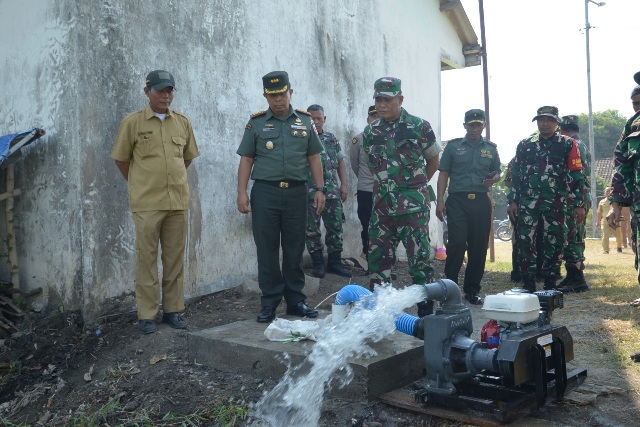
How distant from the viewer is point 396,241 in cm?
542

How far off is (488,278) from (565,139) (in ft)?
7.73

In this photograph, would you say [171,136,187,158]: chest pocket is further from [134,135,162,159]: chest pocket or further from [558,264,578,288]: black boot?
[558,264,578,288]: black boot

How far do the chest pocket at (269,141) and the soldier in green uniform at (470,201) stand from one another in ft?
6.84

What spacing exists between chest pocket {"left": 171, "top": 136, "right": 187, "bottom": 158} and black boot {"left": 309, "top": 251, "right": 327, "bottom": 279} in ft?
8.50

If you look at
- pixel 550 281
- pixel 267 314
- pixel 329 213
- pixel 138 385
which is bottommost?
pixel 138 385

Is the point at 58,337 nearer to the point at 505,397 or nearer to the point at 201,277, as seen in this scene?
the point at 201,277

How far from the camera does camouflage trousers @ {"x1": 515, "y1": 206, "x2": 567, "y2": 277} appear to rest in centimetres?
695

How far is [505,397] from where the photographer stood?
3.09 meters

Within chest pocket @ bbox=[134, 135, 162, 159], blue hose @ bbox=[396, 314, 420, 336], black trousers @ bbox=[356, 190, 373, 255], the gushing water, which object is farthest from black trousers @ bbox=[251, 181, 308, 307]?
black trousers @ bbox=[356, 190, 373, 255]

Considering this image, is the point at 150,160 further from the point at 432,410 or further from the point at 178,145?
the point at 432,410

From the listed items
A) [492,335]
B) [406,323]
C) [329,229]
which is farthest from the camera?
[329,229]

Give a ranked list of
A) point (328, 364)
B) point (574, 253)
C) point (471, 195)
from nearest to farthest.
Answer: point (328, 364)
point (471, 195)
point (574, 253)

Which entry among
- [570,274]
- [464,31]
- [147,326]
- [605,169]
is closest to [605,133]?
[605,169]

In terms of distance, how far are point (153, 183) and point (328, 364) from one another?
2.03 meters
